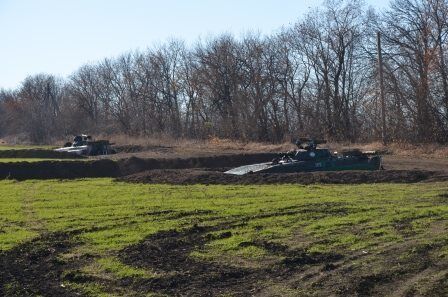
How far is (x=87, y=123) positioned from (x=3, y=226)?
3215 inches

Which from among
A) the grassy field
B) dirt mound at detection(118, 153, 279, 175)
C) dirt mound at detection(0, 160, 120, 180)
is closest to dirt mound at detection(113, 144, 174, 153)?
dirt mound at detection(118, 153, 279, 175)

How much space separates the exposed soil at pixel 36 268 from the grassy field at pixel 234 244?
19mm

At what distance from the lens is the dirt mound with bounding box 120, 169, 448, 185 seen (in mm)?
22469

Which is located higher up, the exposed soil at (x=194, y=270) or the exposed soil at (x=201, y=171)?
the exposed soil at (x=201, y=171)

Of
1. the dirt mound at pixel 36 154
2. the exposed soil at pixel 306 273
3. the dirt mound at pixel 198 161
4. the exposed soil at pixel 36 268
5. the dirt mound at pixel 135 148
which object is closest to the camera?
the exposed soil at pixel 306 273

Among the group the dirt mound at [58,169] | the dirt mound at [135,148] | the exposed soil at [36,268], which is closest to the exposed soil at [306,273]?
the exposed soil at [36,268]

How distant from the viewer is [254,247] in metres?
11.0

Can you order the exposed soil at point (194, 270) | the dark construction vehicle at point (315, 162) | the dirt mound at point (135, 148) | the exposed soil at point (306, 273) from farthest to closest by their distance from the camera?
1. the dirt mound at point (135, 148)
2. the dark construction vehicle at point (315, 162)
3. the exposed soil at point (194, 270)
4. the exposed soil at point (306, 273)

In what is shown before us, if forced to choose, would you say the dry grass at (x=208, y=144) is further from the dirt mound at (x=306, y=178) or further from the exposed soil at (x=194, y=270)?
the exposed soil at (x=194, y=270)

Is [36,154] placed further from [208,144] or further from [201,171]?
[201,171]

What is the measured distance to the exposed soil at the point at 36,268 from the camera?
8.84 meters

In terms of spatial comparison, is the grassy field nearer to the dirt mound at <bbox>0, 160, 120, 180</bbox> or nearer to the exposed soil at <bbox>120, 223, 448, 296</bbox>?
the exposed soil at <bbox>120, 223, 448, 296</bbox>

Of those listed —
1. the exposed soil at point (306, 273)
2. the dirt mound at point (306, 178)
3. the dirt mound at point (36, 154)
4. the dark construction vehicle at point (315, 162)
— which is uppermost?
the dirt mound at point (36, 154)

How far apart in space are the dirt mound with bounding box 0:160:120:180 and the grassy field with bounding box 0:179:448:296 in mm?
13954
